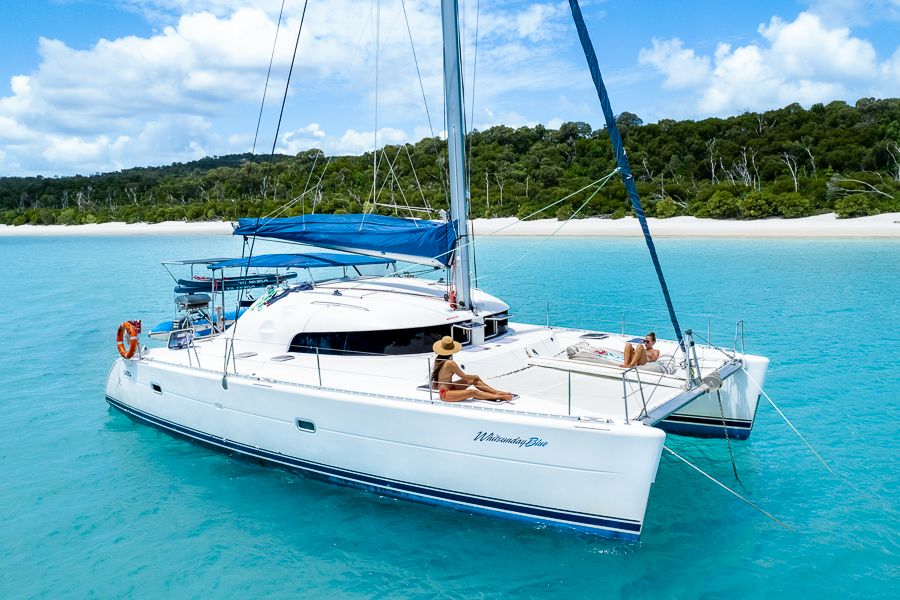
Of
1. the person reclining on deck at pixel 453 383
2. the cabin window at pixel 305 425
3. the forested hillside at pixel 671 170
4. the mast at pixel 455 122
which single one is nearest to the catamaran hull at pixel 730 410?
the person reclining on deck at pixel 453 383

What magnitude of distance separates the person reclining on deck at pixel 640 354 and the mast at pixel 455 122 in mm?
2403

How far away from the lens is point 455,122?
826 centimetres

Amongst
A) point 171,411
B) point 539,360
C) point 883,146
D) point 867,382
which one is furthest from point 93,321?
point 883,146

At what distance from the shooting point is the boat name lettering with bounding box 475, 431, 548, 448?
6.22 m

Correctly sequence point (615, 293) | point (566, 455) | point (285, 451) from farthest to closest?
point (615, 293), point (285, 451), point (566, 455)

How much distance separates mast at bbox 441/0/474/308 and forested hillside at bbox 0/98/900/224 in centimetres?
2895

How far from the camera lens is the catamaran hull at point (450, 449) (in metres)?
6.04

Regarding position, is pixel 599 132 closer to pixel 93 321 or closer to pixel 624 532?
pixel 93 321

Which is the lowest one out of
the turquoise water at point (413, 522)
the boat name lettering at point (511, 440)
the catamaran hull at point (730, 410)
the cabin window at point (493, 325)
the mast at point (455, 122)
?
the turquoise water at point (413, 522)

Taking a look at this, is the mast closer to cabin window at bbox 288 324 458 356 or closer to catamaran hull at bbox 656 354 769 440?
cabin window at bbox 288 324 458 356

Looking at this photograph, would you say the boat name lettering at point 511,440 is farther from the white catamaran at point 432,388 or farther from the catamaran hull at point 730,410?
the catamaran hull at point 730,410

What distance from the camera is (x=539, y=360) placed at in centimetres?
858

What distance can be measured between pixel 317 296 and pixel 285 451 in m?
2.40

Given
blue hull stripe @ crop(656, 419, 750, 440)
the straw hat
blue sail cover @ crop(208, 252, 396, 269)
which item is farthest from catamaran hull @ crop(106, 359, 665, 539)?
blue hull stripe @ crop(656, 419, 750, 440)
